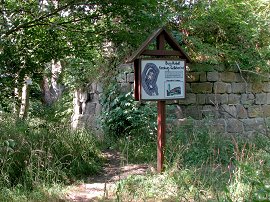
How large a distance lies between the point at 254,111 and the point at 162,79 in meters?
3.92

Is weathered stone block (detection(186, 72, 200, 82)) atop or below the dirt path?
atop

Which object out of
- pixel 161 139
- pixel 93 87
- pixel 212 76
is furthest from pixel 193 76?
pixel 161 139

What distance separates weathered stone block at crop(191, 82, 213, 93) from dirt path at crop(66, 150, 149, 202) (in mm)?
2237

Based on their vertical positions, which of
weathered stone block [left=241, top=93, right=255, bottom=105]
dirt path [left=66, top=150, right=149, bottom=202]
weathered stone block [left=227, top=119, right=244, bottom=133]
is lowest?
dirt path [left=66, top=150, right=149, bottom=202]

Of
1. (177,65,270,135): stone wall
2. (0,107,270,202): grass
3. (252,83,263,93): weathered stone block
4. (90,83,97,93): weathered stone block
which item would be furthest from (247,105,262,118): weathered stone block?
(90,83,97,93): weathered stone block

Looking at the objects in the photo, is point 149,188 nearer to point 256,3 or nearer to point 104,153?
point 104,153

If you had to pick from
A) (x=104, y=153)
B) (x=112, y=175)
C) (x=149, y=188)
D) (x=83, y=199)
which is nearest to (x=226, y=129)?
(x=104, y=153)

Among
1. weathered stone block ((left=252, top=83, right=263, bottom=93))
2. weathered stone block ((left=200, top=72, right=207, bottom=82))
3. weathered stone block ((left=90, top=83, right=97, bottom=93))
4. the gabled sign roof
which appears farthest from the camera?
weathered stone block ((left=90, top=83, right=97, bottom=93))

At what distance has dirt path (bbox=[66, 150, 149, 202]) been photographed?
4.45 metres

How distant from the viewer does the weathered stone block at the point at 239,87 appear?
318 inches

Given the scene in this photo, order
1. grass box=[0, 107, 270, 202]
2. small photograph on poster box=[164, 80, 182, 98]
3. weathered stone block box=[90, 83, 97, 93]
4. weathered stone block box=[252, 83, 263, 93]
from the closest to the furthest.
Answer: grass box=[0, 107, 270, 202] → small photograph on poster box=[164, 80, 182, 98] → weathered stone block box=[252, 83, 263, 93] → weathered stone block box=[90, 83, 97, 93]

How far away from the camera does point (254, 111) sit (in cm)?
827

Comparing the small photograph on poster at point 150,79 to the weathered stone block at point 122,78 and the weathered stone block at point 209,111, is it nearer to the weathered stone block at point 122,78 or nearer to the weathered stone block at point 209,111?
the weathered stone block at point 122,78

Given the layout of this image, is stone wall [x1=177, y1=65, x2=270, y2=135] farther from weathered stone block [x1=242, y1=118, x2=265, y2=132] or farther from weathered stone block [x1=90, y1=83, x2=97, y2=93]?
weathered stone block [x1=90, y1=83, x2=97, y2=93]
